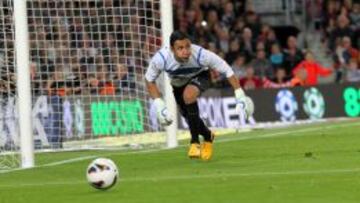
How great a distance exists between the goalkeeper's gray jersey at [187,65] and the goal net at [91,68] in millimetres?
3774

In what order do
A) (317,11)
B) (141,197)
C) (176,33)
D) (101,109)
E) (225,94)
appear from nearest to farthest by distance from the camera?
(141,197) → (176,33) → (101,109) → (225,94) → (317,11)

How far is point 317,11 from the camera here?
30875 mm

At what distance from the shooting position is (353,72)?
26.6 meters

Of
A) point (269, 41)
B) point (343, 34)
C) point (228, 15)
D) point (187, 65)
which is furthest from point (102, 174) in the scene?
point (228, 15)

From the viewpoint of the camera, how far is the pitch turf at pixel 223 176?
34.3 feet

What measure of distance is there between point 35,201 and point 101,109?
9392mm

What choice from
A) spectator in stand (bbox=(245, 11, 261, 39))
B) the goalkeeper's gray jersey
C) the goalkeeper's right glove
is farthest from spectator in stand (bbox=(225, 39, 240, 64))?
the goalkeeper's right glove

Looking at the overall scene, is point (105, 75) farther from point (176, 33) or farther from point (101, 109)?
point (176, 33)

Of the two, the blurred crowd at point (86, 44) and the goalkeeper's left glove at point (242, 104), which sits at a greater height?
the blurred crowd at point (86, 44)

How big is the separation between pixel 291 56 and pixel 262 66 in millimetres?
910

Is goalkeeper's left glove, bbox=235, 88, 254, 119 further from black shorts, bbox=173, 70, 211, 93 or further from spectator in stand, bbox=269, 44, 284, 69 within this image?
spectator in stand, bbox=269, 44, 284, 69

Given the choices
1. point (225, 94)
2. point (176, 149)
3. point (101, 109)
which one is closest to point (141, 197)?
point (176, 149)

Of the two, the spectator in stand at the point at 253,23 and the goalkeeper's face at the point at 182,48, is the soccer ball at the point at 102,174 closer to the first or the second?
the goalkeeper's face at the point at 182,48

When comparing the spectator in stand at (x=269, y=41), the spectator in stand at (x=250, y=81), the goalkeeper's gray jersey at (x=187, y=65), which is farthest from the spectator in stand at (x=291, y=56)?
the goalkeeper's gray jersey at (x=187, y=65)
